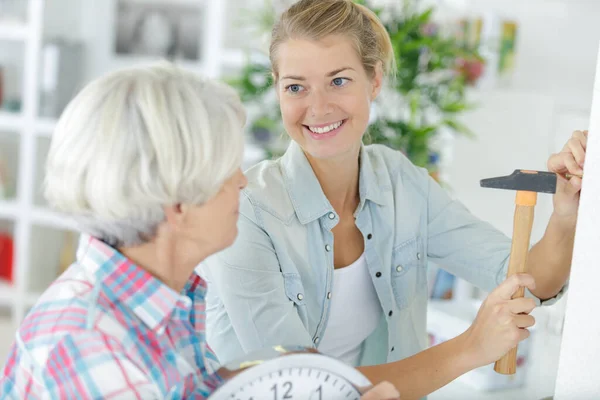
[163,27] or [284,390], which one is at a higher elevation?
[163,27]

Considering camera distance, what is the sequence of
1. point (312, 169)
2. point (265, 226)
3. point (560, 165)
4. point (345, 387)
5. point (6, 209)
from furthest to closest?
point (6, 209), point (312, 169), point (265, 226), point (560, 165), point (345, 387)

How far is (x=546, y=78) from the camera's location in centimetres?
334

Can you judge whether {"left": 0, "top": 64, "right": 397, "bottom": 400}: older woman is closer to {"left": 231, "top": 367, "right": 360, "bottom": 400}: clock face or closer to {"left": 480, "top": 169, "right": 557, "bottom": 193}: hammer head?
{"left": 231, "top": 367, "right": 360, "bottom": 400}: clock face

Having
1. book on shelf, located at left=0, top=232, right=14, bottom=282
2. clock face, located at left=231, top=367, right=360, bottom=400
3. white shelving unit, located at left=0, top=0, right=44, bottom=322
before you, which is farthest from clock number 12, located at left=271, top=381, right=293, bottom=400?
book on shelf, located at left=0, top=232, right=14, bottom=282

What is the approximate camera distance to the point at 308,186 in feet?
4.54

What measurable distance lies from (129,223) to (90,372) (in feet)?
0.56

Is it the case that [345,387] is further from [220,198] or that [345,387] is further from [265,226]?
[265,226]

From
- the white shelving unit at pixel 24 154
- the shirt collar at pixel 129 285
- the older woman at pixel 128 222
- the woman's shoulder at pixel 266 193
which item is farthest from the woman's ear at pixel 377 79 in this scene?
the white shelving unit at pixel 24 154

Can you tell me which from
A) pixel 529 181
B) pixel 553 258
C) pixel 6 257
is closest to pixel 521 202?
pixel 529 181

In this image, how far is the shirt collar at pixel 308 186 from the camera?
4.47 feet

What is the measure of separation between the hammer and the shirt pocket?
1.30 ft

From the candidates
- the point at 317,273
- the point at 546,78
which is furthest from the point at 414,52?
the point at 317,273

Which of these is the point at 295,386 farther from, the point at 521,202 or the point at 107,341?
the point at 521,202

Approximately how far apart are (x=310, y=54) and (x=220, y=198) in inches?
21.6
